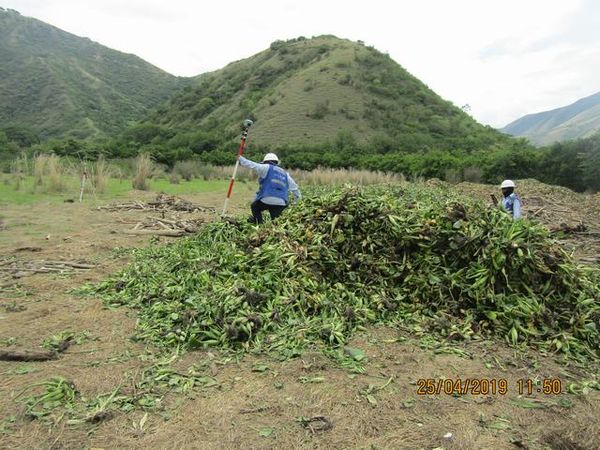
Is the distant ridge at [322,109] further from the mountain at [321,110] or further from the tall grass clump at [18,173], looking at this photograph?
the tall grass clump at [18,173]

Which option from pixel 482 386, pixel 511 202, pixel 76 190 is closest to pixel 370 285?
pixel 482 386

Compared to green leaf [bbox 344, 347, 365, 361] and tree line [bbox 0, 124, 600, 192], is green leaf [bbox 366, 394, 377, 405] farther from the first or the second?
tree line [bbox 0, 124, 600, 192]

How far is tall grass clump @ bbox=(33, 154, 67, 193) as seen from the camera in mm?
12297

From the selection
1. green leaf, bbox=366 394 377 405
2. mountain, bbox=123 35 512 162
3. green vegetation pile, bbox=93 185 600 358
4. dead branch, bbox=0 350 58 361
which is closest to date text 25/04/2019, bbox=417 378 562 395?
green leaf, bbox=366 394 377 405

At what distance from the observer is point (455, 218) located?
14.9 feet

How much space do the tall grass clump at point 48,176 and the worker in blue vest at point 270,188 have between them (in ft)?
26.9

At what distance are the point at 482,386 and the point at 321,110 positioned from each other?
41189mm

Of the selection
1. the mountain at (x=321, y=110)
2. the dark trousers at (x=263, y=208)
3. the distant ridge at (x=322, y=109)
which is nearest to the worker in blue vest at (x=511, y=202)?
the dark trousers at (x=263, y=208)

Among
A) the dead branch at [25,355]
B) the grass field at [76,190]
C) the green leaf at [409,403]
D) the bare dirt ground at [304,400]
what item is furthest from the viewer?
the grass field at [76,190]

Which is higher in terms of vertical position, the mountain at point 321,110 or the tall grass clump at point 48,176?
the mountain at point 321,110

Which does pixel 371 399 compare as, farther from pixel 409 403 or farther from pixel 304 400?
pixel 304 400

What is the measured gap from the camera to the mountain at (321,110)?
38.9 meters

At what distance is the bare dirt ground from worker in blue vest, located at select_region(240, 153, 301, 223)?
9.05 ft

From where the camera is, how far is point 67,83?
52.7 m
